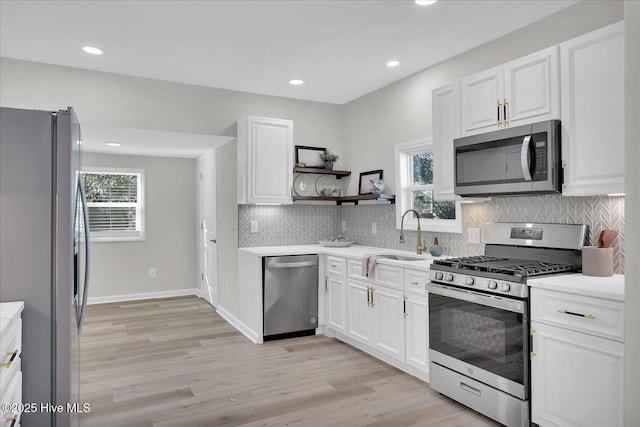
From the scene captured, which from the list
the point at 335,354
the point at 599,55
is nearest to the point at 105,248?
the point at 335,354

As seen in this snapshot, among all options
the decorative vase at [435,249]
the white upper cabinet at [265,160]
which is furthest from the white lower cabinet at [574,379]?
the white upper cabinet at [265,160]

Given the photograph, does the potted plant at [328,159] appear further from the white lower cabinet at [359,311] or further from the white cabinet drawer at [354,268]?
the white lower cabinet at [359,311]

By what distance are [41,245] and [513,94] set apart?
2.82 m

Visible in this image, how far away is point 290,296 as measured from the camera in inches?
169

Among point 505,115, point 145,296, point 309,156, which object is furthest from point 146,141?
point 505,115

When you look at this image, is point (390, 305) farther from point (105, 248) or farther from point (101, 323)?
point (105, 248)

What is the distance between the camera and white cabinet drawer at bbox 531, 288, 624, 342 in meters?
1.99

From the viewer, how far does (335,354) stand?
12.6 feet

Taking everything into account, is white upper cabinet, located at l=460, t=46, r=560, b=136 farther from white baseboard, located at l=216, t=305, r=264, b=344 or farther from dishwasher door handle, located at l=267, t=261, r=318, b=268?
white baseboard, located at l=216, t=305, r=264, b=344

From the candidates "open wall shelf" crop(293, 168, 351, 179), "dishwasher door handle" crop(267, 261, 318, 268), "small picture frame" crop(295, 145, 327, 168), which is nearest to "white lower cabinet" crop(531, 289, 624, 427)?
"dishwasher door handle" crop(267, 261, 318, 268)

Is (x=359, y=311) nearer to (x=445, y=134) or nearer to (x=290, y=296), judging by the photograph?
(x=290, y=296)

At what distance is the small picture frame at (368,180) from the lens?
15.1 ft

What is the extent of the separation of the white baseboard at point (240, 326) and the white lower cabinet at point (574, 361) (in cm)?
257

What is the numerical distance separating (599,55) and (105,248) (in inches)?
235
